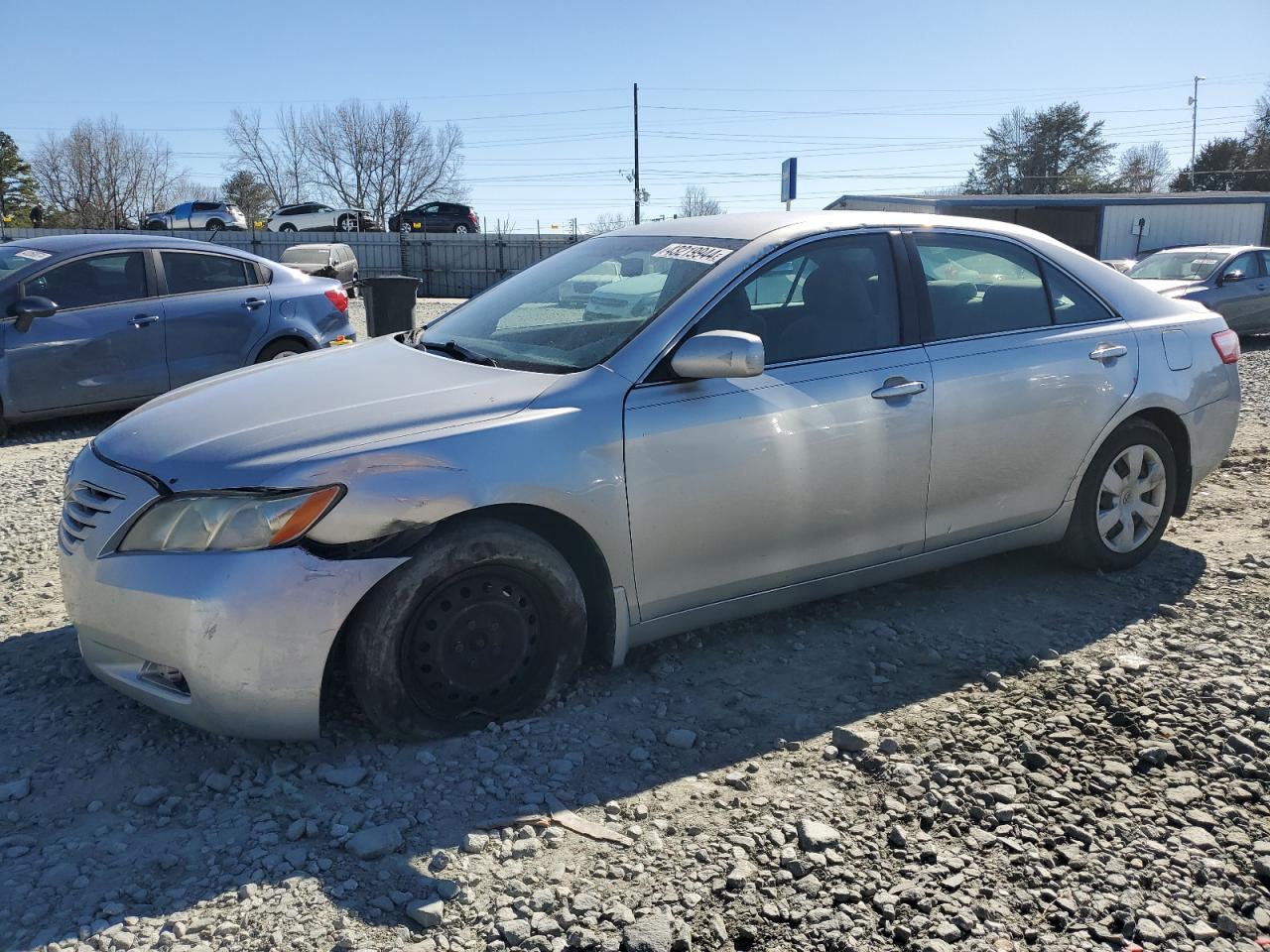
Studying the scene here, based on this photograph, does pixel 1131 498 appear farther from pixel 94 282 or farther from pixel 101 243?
pixel 101 243

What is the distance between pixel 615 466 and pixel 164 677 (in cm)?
151

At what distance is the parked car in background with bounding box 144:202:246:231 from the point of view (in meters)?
41.7

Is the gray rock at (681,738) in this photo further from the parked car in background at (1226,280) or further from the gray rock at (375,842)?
the parked car in background at (1226,280)

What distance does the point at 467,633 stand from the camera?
3.27 meters

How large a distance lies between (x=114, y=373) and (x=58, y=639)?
190 inches

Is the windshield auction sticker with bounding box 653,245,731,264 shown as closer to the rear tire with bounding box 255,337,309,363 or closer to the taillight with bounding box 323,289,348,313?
the rear tire with bounding box 255,337,309,363

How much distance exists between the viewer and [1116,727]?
11.3 feet

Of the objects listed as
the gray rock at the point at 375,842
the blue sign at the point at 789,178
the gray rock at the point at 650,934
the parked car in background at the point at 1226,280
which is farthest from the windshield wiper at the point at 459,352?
the blue sign at the point at 789,178

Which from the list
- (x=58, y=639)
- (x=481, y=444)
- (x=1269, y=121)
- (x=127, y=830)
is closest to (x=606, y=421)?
(x=481, y=444)

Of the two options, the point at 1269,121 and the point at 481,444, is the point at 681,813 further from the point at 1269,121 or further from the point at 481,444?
the point at 1269,121

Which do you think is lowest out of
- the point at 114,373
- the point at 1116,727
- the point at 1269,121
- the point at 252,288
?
the point at 1116,727

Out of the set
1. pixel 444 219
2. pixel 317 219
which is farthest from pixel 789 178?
pixel 317 219

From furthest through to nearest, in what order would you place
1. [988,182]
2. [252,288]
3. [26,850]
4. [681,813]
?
[988,182], [252,288], [681,813], [26,850]

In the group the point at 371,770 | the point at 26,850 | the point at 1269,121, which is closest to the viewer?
the point at 26,850
